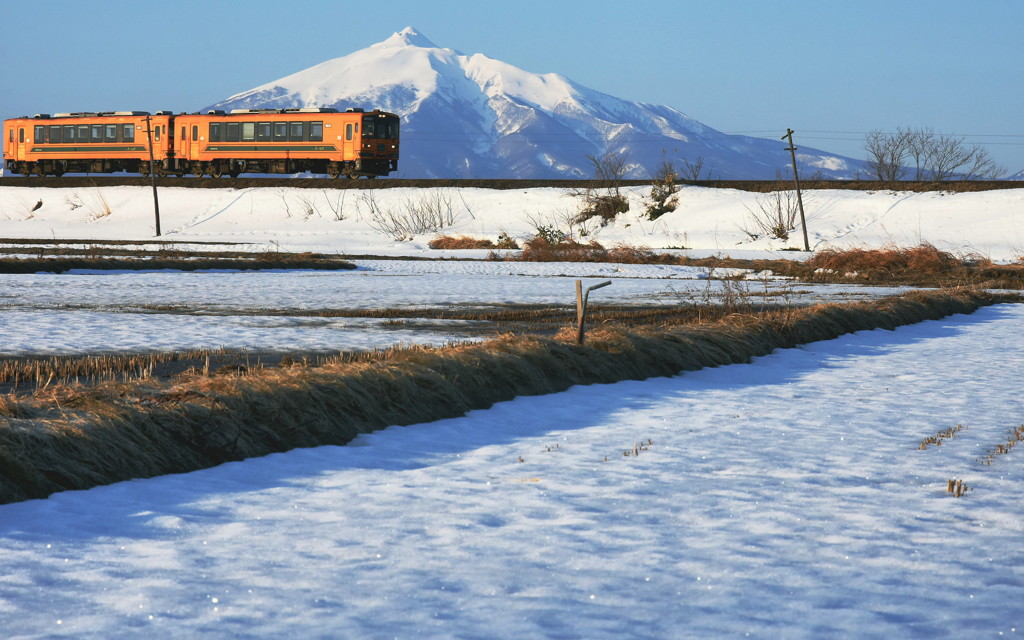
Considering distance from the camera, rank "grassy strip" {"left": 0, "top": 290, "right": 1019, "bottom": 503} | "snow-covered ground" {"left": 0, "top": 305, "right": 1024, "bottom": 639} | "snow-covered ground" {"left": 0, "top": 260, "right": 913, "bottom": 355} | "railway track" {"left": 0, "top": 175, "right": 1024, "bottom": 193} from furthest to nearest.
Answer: "railway track" {"left": 0, "top": 175, "right": 1024, "bottom": 193} < "snow-covered ground" {"left": 0, "top": 260, "right": 913, "bottom": 355} < "grassy strip" {"left": 0, "top": 290, "right": 1019, "bottom": 503} < "snow-covered ground" {"left": 0, "top": 305, "right": 1024, "bottom": 639}

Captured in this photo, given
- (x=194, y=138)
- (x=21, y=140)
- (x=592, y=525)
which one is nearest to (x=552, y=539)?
(x=592, y=525)

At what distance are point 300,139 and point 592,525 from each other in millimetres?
47132

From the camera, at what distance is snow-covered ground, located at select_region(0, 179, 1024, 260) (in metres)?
44.0

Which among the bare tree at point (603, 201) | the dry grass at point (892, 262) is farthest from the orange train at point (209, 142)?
the dry grass at point (892, 262)

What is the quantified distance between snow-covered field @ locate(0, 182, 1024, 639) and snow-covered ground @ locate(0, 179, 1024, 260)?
31.2 meters

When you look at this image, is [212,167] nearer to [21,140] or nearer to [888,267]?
[21,140]

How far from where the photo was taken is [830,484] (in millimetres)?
7324

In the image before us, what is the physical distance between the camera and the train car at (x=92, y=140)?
182ft

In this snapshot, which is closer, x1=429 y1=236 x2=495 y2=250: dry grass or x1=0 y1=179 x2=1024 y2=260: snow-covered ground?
x1=0 y1=179 x2=1024 y2=260: snow-covered ground

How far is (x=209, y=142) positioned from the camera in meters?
54.5

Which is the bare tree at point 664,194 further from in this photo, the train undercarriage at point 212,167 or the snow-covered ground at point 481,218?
the train undercarriage at point 212,167

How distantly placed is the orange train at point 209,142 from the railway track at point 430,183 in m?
0.75

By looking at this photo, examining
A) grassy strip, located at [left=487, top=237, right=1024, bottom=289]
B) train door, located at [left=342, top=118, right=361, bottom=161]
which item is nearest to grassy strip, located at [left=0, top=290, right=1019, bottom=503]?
grassy strip, located at [left=487, top=237, right=1024, bottom=289]

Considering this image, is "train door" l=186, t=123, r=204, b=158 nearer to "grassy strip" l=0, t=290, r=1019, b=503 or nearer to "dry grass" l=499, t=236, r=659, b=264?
"dry grass" l=499, t=236, r=659, b=264
